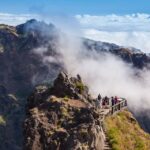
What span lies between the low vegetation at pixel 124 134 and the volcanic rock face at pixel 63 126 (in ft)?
21.0

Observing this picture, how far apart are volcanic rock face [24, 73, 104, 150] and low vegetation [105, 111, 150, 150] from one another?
641cm

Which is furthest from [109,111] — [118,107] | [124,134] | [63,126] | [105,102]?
[63,126]

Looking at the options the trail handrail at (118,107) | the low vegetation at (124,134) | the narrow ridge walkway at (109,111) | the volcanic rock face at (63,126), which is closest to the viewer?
the volcanic rock face at (63,126)

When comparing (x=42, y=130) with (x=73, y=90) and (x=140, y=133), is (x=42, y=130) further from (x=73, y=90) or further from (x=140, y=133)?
(x=140, y=133)

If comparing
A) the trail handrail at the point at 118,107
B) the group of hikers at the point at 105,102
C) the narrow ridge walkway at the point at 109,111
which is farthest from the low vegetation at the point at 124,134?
the group of hikers at the point at 105,102

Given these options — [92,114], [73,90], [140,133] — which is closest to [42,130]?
[92,114]

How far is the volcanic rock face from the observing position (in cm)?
7025

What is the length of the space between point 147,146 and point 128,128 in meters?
8.65

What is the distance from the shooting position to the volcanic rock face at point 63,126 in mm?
70250

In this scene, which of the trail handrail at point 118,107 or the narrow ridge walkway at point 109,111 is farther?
the trail handrail at point 118,107

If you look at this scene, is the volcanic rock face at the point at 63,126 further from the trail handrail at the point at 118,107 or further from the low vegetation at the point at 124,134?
the trail handrail at the point at 118,107

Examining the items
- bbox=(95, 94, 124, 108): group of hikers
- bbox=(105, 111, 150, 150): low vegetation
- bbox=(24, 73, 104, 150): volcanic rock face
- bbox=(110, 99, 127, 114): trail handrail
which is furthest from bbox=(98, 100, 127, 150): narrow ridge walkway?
bbox=(24, 73, 104, 150): volcanic rock face

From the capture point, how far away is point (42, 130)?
71125 mm

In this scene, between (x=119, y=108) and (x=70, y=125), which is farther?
(x=119, y=108)
